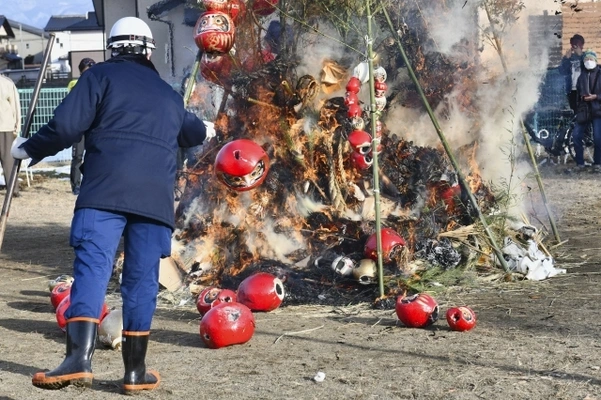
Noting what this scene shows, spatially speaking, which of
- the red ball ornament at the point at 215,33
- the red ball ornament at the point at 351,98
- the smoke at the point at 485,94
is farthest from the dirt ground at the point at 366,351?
the red ball ornament at the point at 215,33

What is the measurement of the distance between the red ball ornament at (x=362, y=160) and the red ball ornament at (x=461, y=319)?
2.03 m

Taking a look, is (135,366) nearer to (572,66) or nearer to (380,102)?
(380,102)

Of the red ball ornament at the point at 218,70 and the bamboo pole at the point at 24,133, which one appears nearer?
the bamboo pole at the point at 24,133

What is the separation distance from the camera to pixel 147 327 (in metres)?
5.43

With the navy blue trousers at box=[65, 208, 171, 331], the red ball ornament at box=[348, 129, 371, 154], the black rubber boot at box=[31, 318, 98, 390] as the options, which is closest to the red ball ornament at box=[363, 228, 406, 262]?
the red ball ornament at box=[348, 129, 371, 154]

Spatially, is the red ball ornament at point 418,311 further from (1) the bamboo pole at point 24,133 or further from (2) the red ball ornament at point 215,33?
(1) the bamboo pole at point 24,133

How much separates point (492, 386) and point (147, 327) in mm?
2015

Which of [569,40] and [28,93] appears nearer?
[569,40]

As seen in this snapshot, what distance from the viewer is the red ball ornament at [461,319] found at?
6.57m

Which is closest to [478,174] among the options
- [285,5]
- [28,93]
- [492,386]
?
[285,5]

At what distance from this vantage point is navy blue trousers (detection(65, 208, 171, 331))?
5.25 meters

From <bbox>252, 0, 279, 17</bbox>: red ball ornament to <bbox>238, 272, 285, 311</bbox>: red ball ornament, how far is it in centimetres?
268

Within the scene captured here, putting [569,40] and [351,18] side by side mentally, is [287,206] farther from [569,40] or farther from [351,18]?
[569,40]

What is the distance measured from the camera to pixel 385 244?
314 inches
